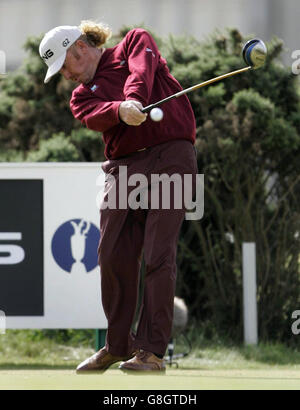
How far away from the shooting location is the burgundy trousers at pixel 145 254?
4.17 meters

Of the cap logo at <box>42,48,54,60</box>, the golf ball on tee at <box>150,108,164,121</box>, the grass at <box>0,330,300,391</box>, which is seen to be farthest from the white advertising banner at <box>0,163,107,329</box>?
the golf ball on tee at <box>150,108,164,121</box>

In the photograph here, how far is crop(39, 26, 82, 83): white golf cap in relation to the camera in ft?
14.1

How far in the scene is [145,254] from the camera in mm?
4223

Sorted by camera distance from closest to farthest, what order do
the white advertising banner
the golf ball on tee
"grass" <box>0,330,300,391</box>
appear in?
1. the golf ball on tee
2. "grass" <box>0,330,300,391</box>
3. the white advertising banner

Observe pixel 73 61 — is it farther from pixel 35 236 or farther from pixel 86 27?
pixel 35 236

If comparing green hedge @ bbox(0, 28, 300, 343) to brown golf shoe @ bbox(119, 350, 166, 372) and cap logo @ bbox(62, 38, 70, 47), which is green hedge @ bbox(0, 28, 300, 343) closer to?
cap logo @ bbox(62, 38, 70, 47)

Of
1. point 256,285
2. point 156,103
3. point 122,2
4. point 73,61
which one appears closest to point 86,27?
point 73,61

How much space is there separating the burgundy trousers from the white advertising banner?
5.68ft

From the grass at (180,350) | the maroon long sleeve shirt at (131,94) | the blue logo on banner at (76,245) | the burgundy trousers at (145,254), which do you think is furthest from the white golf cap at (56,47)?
the grass at (180,350)

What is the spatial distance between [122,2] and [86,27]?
10.5 m

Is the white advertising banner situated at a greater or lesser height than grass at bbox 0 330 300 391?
greater

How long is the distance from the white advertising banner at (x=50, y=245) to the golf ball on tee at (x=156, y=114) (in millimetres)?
2205

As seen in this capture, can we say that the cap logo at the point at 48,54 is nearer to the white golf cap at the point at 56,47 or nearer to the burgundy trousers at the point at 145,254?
the white golf cap at the point at 56,47

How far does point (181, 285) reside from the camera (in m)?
7.40
